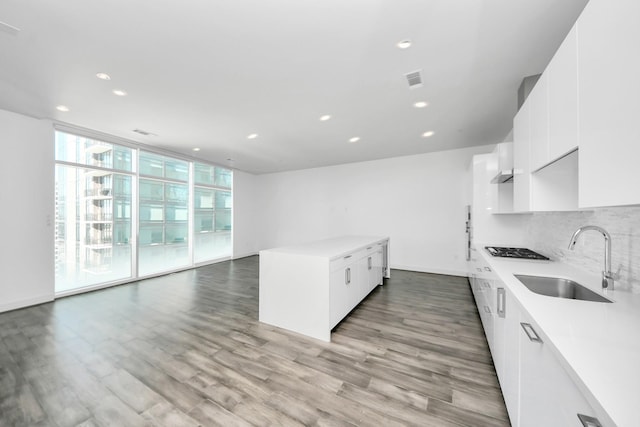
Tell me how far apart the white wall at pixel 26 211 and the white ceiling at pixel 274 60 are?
1.11ft

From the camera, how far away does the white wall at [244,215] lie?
7449mm

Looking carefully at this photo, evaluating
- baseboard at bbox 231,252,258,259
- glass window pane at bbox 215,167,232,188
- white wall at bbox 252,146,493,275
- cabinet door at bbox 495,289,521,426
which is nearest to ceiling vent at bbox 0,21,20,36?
cabinet door at bbox 495,289,521,426

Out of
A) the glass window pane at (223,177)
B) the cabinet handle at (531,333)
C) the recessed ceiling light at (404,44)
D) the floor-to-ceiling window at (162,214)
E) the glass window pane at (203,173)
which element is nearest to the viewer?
the cabinet handle at (531,333)

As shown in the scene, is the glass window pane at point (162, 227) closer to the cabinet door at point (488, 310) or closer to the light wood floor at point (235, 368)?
the light wood floor at point (235, 368)

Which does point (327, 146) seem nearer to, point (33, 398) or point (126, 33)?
point (126, 33)

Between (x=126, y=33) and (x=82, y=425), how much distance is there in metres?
2.82

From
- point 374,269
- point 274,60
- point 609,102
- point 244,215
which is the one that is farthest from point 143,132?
point 609,102

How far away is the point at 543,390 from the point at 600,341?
0.31m

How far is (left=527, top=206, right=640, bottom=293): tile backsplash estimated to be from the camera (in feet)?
4.64

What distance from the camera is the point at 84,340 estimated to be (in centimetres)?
261

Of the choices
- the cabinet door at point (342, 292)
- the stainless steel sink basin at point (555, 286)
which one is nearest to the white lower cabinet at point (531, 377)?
the stainless steel sink basin at point (555, 286)

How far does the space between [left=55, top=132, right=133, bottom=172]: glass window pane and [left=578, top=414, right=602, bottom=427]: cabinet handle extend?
20.5 ft

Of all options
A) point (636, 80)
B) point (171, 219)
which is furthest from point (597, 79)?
point (171, 219)

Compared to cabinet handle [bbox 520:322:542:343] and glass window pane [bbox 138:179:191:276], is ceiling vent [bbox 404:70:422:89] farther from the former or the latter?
glass window pane [bbox 138:179:191:276]
